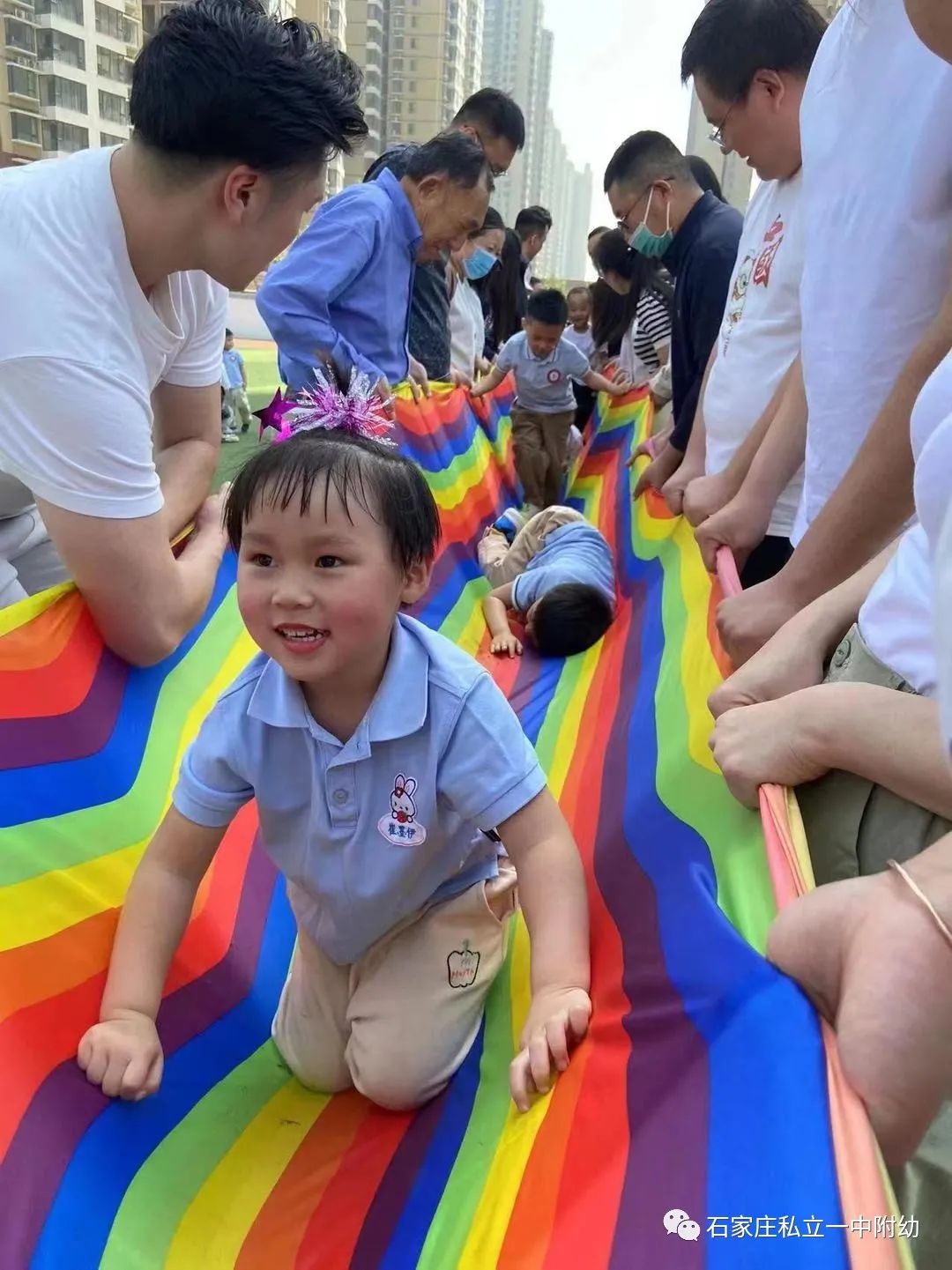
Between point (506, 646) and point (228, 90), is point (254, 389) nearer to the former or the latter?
point (506, 646)

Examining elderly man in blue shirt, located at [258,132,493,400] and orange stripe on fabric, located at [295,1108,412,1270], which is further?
elderly man in blue shirt, located at [258,132,493,400]

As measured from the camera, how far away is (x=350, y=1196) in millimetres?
1143

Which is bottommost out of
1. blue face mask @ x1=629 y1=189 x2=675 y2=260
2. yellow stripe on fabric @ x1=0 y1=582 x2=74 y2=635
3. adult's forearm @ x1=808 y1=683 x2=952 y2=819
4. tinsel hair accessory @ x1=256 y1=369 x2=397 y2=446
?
yellow stripe on fabric @ x1=0 y1=582 x2=74 y2=635

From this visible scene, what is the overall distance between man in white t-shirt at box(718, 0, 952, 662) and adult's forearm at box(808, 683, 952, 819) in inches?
14.0

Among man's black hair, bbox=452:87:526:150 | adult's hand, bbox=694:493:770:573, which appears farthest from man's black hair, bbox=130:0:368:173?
man's black hair, bbox=452:87:526:150

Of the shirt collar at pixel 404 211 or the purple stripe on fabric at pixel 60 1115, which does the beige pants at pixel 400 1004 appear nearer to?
the purple stripe on fabric at pixel 60 1115

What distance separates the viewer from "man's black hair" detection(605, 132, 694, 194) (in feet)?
8.91

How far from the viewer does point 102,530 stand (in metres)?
1.31

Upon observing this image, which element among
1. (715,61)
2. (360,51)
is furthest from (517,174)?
(715,61)

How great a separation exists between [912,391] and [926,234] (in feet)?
0.95

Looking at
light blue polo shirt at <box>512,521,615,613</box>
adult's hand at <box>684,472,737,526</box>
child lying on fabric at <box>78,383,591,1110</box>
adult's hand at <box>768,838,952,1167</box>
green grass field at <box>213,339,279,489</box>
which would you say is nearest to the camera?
adult's hand at <box>768,838,952,1167</box>

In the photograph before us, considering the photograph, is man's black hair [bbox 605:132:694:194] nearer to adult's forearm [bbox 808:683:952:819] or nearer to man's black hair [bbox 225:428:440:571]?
man's black hair [bbox 225:428:440:571]

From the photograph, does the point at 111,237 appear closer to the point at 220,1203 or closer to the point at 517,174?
the point at 220,1203

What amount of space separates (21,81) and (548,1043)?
27740 mm
